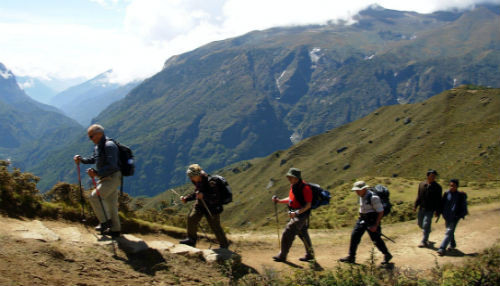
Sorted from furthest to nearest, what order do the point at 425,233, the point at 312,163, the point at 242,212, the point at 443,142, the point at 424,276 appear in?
the point at 312,163 < the point at 242,212 < the point at 443,142 < the point at 425,233 < the point at 424,276

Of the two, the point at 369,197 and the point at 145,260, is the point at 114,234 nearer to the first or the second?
the point at 145,260

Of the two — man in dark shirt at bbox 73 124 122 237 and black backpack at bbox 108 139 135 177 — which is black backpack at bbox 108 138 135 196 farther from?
man in dark shirt at bbox 73 124 122 237

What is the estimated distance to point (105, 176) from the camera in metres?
10.1

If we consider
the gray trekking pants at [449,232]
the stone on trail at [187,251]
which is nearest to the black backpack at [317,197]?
the stone on trail at [187,251]

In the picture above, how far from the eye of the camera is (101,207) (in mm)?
10367

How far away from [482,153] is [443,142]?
3070 cm

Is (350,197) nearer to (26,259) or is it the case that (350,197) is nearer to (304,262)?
(304,262)

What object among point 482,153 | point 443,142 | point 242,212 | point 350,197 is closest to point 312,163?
point 242,212

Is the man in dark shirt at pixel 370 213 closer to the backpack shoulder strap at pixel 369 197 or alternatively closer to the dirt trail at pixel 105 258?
the backpack shoulder strap at pixel 369 197

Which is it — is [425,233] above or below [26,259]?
below

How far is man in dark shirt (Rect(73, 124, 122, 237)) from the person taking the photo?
9859mm

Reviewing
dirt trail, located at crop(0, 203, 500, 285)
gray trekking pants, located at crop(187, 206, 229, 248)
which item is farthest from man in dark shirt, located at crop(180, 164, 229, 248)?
dirt trail, located at crop(0, 203, 500, 285)

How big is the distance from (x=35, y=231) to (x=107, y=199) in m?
1.88

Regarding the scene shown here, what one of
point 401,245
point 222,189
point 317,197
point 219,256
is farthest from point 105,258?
point 401,245
